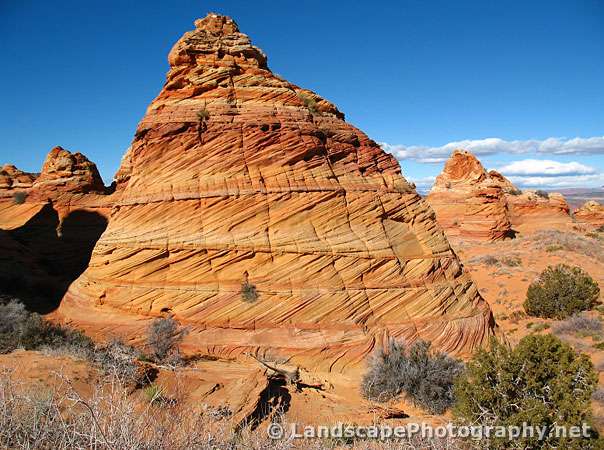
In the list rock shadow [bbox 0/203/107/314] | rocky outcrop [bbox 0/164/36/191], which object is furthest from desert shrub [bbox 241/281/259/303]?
rocky outcrop [bbox 0/164/36/191]

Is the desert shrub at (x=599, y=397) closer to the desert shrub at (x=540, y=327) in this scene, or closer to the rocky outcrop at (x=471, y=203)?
the desert shrub at (x=540, y=327)

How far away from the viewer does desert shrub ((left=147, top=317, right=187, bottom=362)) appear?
12.6 m

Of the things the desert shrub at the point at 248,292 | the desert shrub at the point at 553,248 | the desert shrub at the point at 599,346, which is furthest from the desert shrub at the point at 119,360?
the desert shrub at the point at 553,248

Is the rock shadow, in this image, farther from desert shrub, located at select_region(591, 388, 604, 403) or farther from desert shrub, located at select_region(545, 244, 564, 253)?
desert shrub, located at select_region(545, 244, 564, 253)

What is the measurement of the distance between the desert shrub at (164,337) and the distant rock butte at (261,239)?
18.0 inches

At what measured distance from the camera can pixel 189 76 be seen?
1688 cm

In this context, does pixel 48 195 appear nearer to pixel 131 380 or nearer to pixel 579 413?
pixel 131 380

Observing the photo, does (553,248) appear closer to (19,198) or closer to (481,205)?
(481,205)

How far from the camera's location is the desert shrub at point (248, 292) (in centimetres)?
1371

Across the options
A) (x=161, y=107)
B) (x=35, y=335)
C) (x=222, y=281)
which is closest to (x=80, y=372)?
Result: (x=35, y=335)

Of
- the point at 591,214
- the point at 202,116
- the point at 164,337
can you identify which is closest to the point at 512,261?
the point at 202,116

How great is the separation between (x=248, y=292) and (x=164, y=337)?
10.3ft

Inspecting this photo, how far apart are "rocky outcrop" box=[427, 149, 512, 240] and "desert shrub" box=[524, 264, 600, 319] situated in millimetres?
21351

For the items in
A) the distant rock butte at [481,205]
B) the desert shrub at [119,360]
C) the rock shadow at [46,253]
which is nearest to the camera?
the desert shrub at [119,360]
